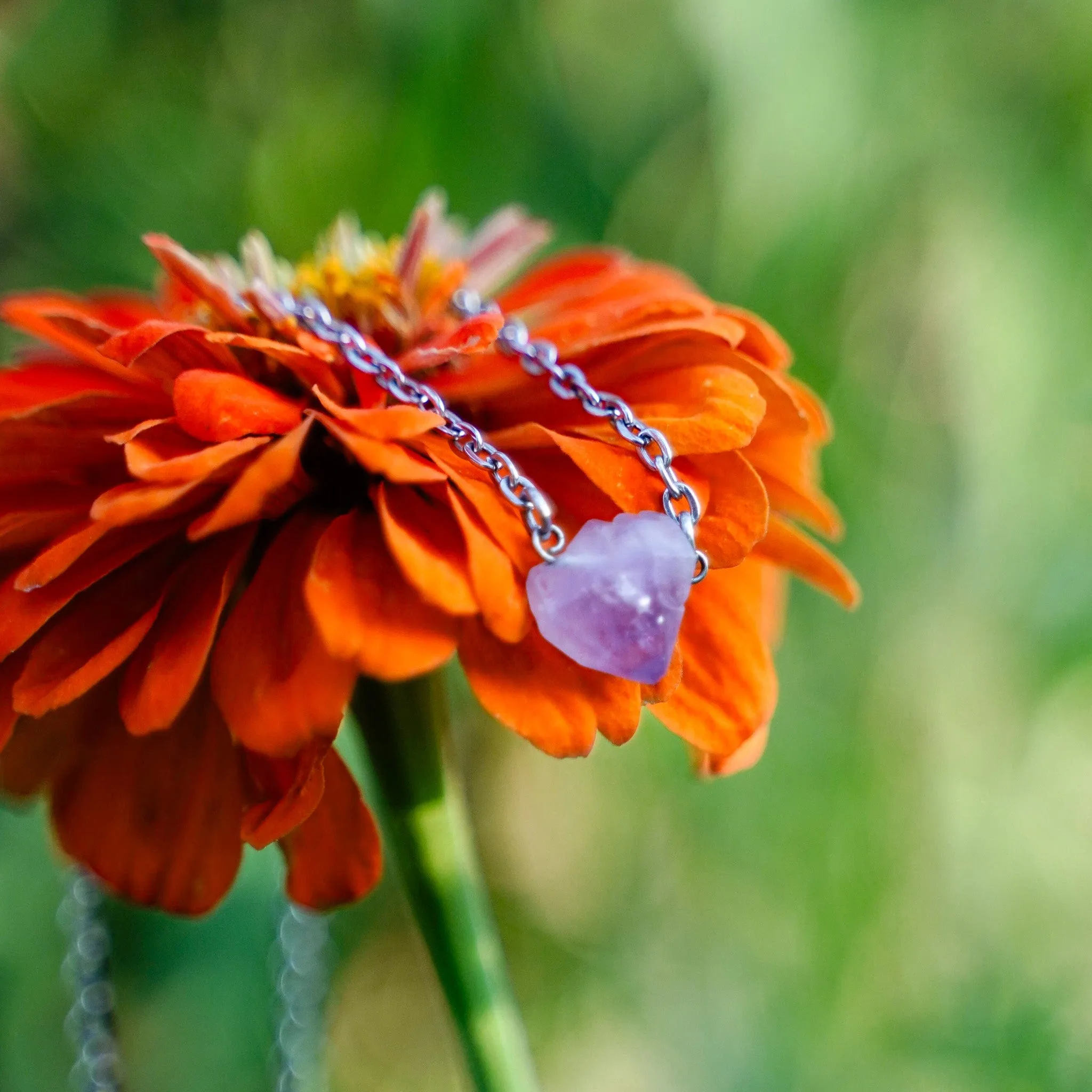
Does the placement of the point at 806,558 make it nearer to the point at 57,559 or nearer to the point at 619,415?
the point at 619,415

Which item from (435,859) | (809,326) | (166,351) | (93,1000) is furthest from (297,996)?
(809,326)

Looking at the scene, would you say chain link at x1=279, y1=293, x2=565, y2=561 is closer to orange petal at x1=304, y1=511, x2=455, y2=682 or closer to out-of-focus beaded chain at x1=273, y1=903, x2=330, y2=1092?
orange petal at x1=304, y1=511, x2=455, y2=682

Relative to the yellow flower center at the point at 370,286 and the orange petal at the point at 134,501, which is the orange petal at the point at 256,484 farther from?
the yellow flower center at the point at 370,286

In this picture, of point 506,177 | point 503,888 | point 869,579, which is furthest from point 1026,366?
point 503,888

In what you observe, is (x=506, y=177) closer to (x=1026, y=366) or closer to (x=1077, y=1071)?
(x=1026, y=366)

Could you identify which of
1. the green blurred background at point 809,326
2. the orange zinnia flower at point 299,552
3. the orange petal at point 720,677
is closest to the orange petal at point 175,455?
the orange zinnia flower at point 299,552
